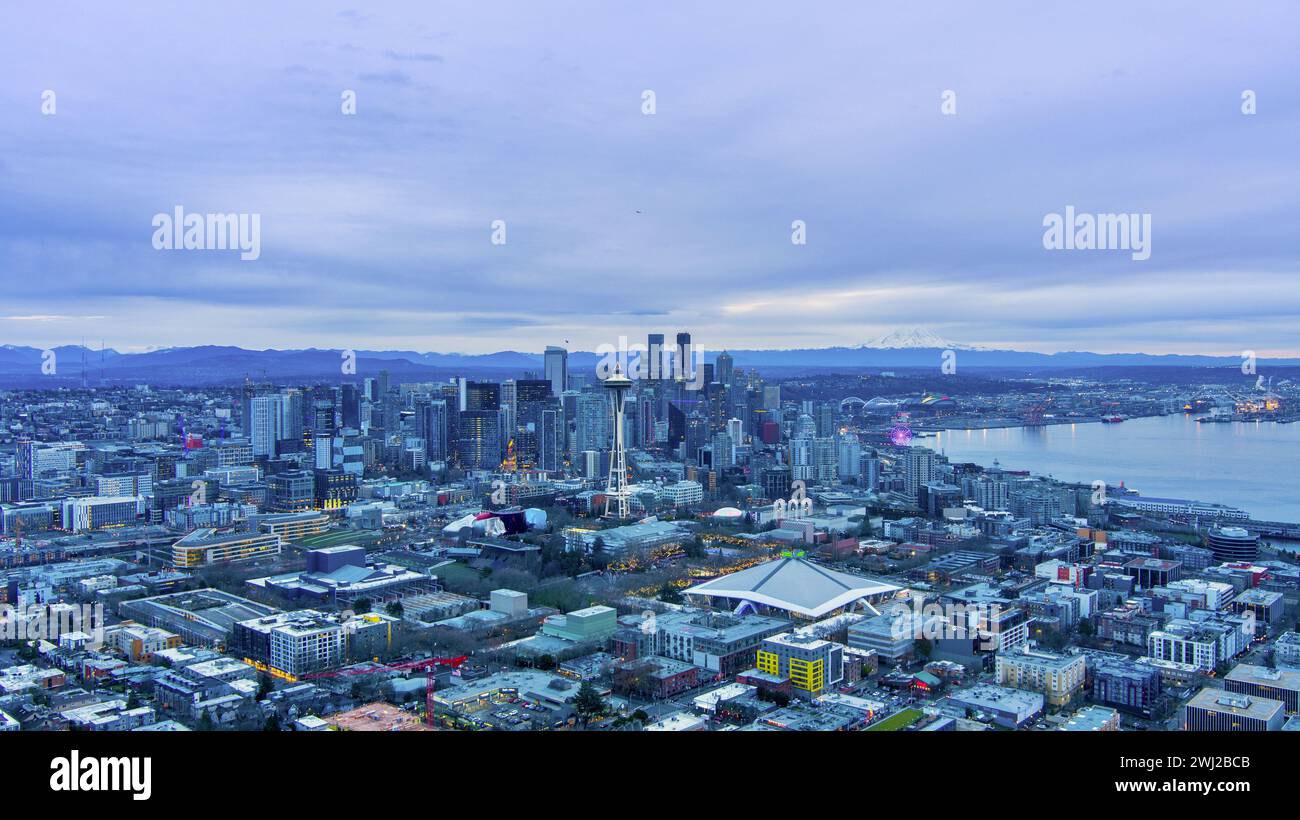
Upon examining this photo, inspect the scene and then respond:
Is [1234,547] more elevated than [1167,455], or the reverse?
[1167,455]

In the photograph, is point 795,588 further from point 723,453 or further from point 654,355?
point 654,355

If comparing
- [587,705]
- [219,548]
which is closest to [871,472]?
[219,548]

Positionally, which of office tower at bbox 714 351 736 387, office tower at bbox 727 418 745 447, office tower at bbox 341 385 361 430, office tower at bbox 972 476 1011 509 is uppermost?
office tower at bbox 714 351 736 387

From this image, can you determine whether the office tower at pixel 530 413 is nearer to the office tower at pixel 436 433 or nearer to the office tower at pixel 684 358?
the office tower at pixel 436 433

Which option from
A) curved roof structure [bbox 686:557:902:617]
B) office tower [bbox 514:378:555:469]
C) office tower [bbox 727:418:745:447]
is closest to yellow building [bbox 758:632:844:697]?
curved roof structure [bbox 686:557:902:617]

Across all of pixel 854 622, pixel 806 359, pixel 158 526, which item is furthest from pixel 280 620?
pixel 806 359

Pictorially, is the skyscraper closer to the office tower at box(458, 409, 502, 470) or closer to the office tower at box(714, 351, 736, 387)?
the office tower at box(714, 351, 736, 387)
